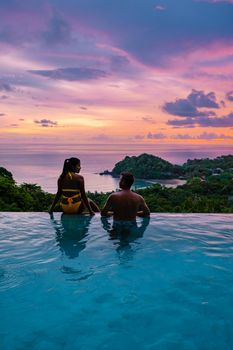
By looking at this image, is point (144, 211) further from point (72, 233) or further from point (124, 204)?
point (72, 233)

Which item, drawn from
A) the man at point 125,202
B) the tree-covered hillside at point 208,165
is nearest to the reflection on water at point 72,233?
the man at point 125,202

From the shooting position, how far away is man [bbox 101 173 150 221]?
6911 mm

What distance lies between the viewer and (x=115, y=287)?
4.80 m

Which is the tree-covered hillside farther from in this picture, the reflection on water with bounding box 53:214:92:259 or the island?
the reflection on water with bounding box 53:214:92:259

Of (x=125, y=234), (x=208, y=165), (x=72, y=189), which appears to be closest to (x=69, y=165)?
(x=72, y=189)

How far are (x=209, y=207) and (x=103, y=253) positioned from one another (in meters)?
9.67

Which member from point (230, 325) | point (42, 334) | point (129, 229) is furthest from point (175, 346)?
point (129, 229)

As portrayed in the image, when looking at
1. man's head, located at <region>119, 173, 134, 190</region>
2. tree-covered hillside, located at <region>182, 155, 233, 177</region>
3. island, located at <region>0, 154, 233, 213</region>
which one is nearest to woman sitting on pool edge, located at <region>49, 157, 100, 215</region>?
man's head, located at <region>119, 173, 134, 190</region>

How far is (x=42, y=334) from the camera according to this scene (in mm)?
3711

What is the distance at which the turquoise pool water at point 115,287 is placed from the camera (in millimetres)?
3678

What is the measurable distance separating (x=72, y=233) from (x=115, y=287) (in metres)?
2.52

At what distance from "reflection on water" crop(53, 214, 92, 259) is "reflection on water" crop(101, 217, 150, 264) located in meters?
0.45

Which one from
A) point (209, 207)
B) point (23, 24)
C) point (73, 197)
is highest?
point (23, 24)

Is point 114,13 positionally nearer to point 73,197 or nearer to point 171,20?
point 171,20
